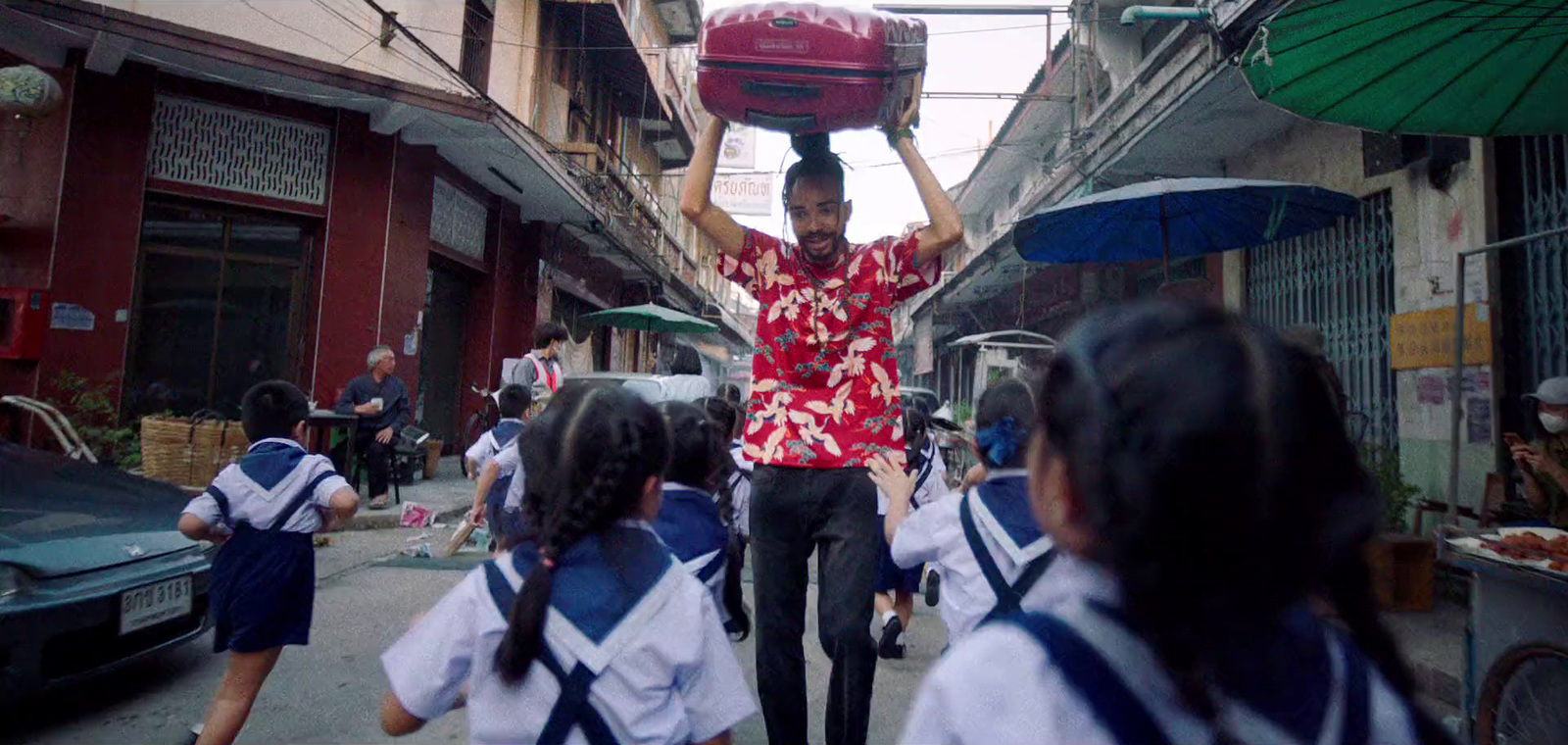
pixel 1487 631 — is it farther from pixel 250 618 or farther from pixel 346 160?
pixel 346 160

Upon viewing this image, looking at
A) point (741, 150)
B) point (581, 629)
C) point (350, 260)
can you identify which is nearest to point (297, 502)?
point (581, 629)

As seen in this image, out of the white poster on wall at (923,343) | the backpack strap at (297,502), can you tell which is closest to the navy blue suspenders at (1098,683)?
the backpack strap at (297,502)

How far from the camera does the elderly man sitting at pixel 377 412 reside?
8039 mm

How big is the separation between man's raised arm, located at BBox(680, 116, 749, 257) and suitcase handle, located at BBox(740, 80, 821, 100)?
160mm

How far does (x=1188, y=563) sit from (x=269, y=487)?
2.94 metres

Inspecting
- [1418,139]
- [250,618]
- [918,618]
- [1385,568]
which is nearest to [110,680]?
[250,618]

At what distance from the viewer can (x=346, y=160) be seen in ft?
31.4

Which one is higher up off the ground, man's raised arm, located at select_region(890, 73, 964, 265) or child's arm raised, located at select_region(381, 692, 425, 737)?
man's raised arm, located at select_region(890, 73, 964, 265)

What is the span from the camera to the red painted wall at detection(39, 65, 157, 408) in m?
7.86

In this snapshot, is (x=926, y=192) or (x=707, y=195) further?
(x=707, y=195)

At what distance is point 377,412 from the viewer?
27.0 ft

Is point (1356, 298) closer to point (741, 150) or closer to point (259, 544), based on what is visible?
point (259, 544)

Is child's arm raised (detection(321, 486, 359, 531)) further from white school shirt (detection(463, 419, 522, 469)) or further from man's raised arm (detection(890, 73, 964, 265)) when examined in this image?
white school shirt (detection(463, 419, 522, 469))

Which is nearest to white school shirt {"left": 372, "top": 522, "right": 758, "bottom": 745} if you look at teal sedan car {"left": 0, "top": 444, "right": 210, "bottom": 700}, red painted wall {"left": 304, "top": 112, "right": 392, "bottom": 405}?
teal sedan car {"left": 0, "top": 444, "right": 210, "bottom": 700}
